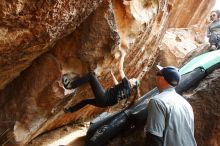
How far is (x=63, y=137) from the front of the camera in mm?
7914

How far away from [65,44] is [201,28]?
1444 cm

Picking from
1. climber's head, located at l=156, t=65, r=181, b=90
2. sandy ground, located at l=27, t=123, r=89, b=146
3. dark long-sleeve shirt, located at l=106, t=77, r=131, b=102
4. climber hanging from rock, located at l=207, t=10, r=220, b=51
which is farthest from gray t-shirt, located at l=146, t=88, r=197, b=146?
climber hanging from rock, located at l=207, t=10, r=220, b=51

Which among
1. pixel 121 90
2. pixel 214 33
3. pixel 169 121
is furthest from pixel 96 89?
pixel 214 33

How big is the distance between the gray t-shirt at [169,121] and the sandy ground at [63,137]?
2537mm

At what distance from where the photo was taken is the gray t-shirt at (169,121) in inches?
182

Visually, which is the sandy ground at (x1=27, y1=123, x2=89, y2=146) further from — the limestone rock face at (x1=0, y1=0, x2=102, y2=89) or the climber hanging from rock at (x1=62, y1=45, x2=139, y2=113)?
the limestone rock face at (x1=0, y1=0, x2=102, y2=89)

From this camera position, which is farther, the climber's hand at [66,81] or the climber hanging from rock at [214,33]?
the climber hanging from rock at [214,33]

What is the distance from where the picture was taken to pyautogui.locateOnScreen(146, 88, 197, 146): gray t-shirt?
15.2 feet

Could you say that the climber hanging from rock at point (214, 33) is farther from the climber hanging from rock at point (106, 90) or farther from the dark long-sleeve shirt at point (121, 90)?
the dark long-sleeve shirt at point (121, 90)

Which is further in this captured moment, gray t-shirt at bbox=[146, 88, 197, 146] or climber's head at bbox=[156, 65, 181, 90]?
climber's head at bbox=[156, 65, 181, 90]

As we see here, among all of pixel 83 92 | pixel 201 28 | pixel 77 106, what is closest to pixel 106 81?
pixel 83 92

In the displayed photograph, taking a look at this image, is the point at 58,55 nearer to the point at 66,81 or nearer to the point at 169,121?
the point at 66,81

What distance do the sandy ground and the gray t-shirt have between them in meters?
2.54

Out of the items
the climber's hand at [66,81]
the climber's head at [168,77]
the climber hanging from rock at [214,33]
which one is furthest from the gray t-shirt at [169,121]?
the climber hanging from rock at [214,33]
